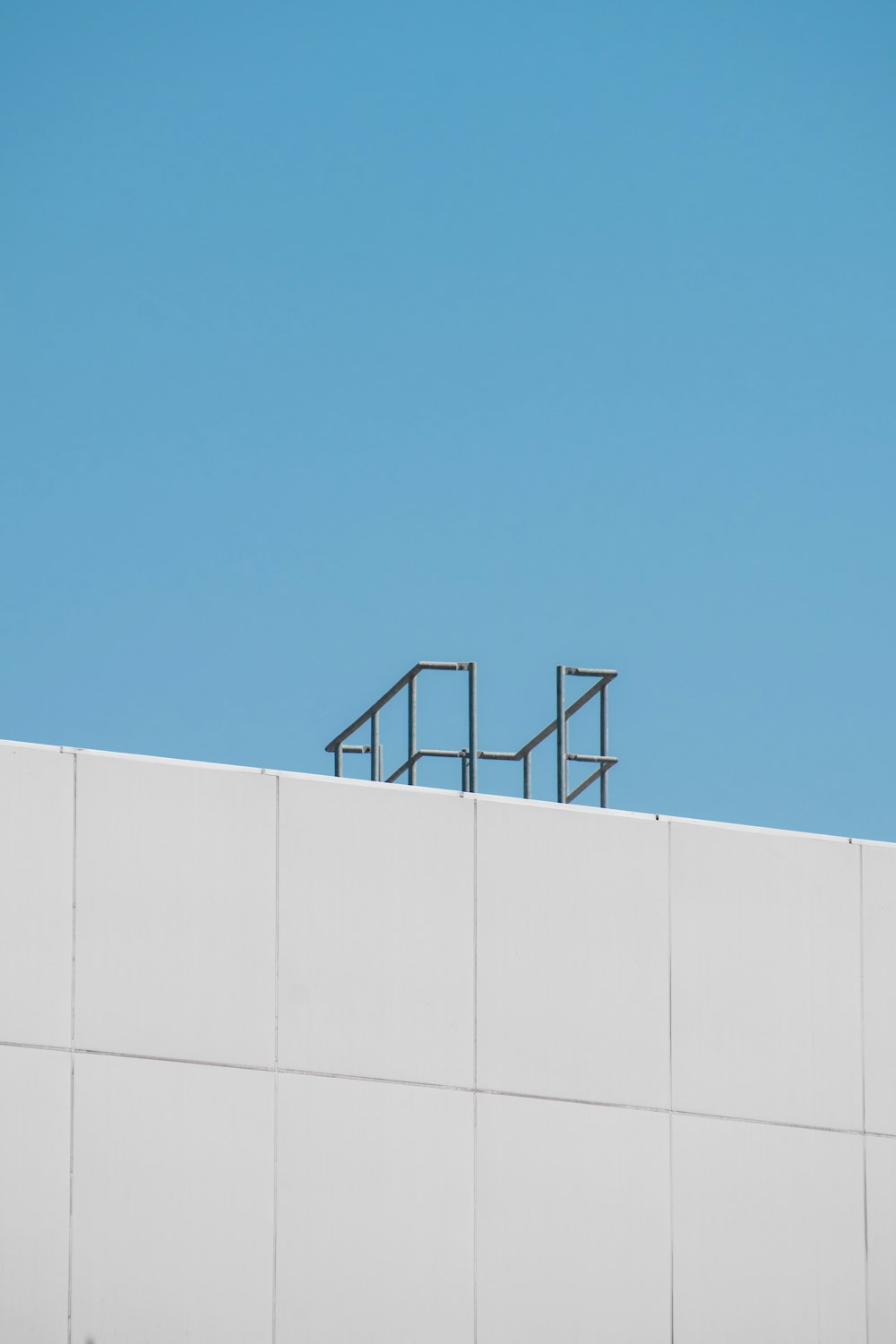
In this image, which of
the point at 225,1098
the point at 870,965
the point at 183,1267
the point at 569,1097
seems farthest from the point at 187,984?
the point at 870,965

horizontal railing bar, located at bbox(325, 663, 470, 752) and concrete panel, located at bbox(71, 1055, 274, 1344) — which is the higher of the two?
horizontal railing bar, located at bbox(325, 663, 470, 752)

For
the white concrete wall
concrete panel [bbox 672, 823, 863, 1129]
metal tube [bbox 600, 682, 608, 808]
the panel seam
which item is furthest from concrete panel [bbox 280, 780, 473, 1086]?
metal tube [bbox 600, 682, 608, 808]

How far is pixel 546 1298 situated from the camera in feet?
36.4

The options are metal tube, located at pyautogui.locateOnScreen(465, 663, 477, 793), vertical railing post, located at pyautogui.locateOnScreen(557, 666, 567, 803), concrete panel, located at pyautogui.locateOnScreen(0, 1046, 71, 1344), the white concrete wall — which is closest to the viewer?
concrete panel, located at pyautogui.locateOnScreen(0, 1046, 71, 1344)

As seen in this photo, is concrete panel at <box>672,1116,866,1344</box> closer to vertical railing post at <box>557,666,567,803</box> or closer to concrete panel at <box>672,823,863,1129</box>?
concrete panel at <box>672,823,863,1129</box>

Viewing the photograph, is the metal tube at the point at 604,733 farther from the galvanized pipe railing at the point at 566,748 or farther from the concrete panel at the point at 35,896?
the concrete panel at the point at 35,896

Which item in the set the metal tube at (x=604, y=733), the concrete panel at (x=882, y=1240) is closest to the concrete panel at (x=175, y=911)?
the metal tube at (x=604, y=733)

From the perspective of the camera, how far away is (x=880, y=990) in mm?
12297

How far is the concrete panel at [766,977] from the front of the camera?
1175 cm

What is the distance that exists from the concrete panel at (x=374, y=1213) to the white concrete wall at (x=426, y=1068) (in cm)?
2

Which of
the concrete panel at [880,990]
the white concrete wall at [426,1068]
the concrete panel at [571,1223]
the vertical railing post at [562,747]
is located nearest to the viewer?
the white concrete wall at [426,1068]

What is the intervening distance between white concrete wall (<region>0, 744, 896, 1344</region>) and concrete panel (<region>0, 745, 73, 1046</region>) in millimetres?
16

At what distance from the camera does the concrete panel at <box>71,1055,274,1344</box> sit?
399 inches

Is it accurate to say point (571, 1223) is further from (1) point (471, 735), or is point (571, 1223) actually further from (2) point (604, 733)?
(2) point (604, 733)
